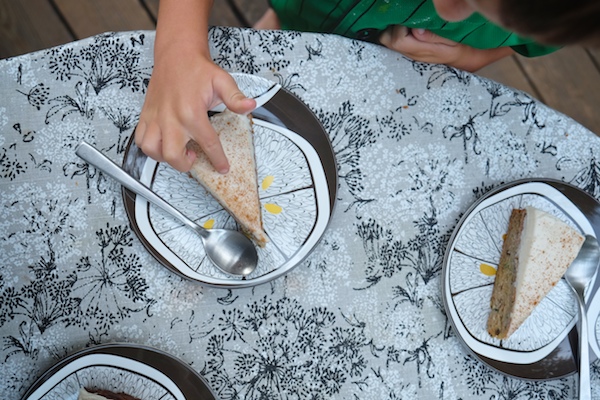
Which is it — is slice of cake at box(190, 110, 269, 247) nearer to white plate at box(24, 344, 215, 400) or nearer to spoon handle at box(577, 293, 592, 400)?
white plate at box(24, 344, 215, 400)

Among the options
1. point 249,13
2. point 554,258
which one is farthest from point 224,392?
point 249,13

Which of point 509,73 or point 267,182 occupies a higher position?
point 509,73

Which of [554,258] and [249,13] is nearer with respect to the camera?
[554,258]

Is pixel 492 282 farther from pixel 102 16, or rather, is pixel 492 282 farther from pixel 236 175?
pixel 102 16

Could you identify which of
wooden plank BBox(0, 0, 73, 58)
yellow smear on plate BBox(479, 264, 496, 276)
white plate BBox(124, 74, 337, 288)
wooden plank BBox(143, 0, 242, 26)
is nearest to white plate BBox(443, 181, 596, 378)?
yellow smear on plate BBox(479, 264, 496, 276)

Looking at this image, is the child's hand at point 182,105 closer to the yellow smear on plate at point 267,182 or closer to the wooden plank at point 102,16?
the yellow smear on plate at point 267,182

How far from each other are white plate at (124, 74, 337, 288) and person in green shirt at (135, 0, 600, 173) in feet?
0.19

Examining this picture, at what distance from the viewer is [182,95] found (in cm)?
66

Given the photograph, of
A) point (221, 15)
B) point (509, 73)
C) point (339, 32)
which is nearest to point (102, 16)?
point (221, 15)

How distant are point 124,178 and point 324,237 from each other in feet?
0.94

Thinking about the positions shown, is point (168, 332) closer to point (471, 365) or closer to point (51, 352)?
point (51, 352)

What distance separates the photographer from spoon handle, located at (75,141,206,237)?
0.70 metres

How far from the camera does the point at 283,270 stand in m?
0.72

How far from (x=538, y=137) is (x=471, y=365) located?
351mm
